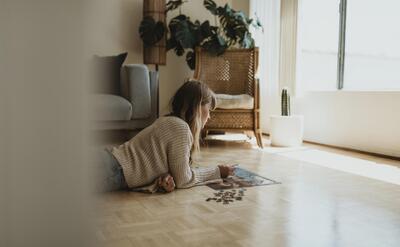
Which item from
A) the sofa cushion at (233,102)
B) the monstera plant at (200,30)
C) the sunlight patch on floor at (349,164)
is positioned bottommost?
the sunlight patch on floor at (349,164)

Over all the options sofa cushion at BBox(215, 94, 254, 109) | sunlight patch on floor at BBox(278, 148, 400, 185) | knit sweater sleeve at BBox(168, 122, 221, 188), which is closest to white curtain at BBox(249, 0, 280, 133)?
sofa cushion at BBox(215, 94, 254, 109)

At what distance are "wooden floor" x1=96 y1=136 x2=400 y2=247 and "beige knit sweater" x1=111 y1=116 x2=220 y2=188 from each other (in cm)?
9

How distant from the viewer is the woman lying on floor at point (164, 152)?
1783mm

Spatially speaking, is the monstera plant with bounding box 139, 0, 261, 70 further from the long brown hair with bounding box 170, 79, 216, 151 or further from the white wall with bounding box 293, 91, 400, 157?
the long brown hair with bounding box 170, 79, 216, 151

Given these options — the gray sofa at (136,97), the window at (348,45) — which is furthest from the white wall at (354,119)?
the gray sofa at (136,97)

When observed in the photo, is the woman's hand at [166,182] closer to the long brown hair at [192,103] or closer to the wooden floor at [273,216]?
the wooden floor at [273,216]

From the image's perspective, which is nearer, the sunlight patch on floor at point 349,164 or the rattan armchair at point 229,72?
the sunlight patch on floor at point 349,164

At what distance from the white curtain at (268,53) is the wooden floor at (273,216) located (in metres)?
2.30

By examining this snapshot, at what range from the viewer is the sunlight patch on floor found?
A: 234 cm

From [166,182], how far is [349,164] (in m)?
1.46

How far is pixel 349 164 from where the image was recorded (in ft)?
8.84

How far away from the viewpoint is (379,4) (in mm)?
3408

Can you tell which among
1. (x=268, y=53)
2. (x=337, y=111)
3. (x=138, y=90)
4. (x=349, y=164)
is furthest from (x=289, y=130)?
(x=138, y=90)

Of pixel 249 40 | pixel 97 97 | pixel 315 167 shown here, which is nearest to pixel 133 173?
pixel 315 167
